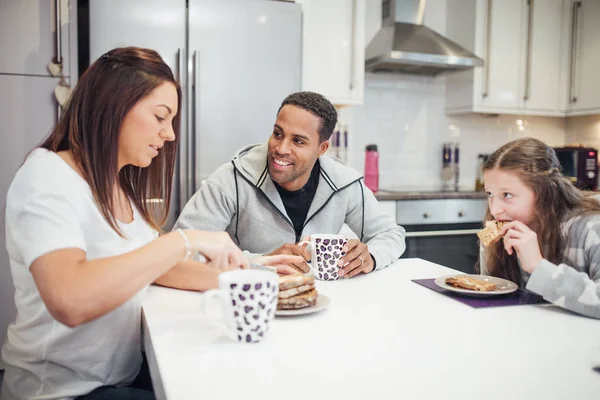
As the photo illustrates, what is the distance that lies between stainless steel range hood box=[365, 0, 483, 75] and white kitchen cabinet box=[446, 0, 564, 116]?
0.20 meters

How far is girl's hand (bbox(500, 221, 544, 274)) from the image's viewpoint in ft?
3.81

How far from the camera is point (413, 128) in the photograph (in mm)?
3873

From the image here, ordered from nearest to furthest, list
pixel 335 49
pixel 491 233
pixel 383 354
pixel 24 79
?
pixel 383 354 < pixel 491 233 < pixel 24 79 < pixel 335 49

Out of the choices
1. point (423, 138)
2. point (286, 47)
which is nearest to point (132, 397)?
point (286, 47)

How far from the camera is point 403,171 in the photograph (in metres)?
3.87

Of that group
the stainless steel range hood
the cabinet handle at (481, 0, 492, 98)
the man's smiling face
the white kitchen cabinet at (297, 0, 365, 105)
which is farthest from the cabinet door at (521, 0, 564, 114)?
the man's smiling face

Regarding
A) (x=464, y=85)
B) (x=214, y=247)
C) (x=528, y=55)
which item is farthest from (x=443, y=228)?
(x=214, y=247)

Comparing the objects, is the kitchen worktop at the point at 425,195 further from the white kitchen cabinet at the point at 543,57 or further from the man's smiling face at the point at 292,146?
the man's smiling face at the point at 292,146

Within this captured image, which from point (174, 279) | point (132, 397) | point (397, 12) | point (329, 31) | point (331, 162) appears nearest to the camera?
point (132, 397)

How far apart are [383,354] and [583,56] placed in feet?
12.4

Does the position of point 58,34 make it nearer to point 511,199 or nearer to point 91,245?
point 91,245

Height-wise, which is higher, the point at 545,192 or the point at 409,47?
the point at 409,47

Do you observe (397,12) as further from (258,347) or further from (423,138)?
(258,347)

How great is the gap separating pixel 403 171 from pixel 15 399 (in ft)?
10.5
